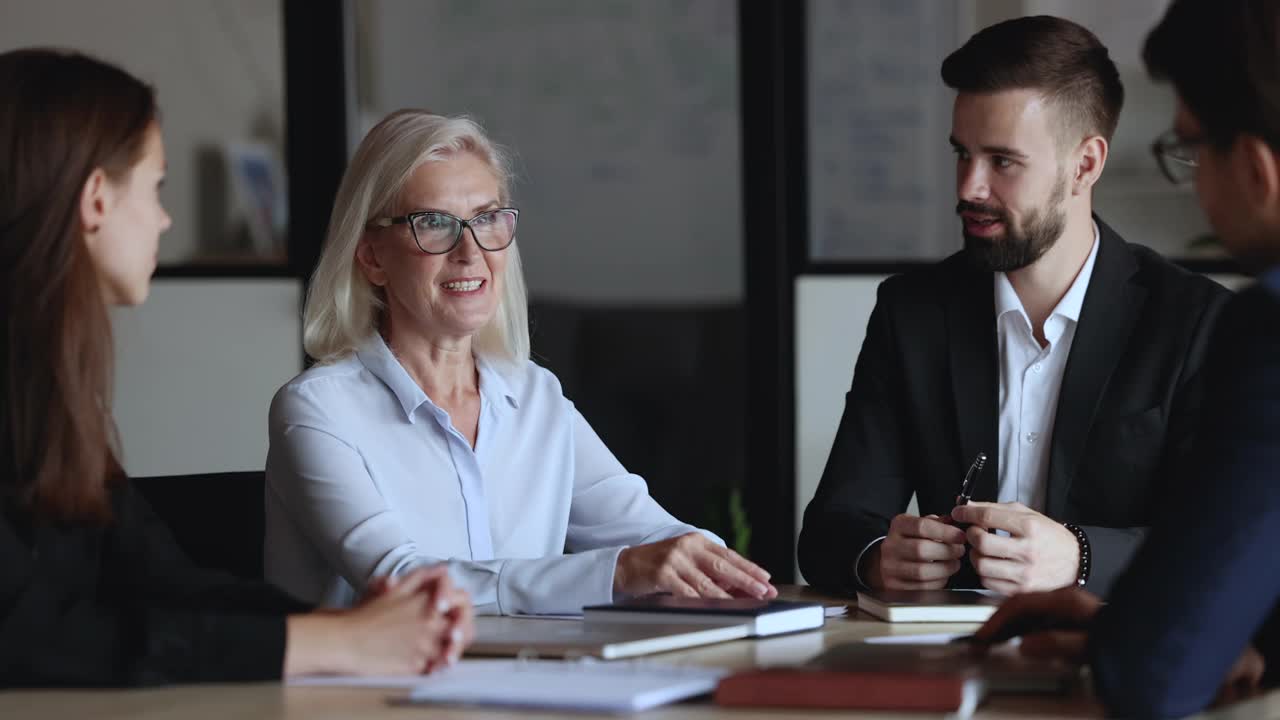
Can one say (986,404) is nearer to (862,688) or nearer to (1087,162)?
(1087,162)

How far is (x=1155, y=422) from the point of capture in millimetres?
2389

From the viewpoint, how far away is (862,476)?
2.53 m

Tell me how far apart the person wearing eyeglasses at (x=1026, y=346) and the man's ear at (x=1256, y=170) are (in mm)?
1058

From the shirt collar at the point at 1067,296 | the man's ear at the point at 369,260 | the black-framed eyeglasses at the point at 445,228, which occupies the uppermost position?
the black-framed eyeglasses at the point at 445,228

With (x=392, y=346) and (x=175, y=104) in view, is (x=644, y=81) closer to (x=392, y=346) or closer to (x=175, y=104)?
(x=175, y=104)

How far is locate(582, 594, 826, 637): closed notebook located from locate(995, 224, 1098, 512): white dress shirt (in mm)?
763

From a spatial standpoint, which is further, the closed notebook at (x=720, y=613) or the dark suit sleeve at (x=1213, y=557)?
the closed notebook at (x=720, y=613)

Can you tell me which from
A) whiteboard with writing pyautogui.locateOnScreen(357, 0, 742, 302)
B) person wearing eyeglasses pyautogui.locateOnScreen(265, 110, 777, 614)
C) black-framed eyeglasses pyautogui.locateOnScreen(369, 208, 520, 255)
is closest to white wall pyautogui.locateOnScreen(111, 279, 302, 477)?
whiteboard with writing pyautogui.locateOnScreen(357, 0, 742, 302)

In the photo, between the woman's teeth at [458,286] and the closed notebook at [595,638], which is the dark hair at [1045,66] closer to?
the woman's teeth at [458,286]

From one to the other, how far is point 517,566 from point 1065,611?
802mm

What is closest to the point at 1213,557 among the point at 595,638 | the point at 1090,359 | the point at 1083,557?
the point at 595,638

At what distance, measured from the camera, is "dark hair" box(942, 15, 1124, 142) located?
2.57m

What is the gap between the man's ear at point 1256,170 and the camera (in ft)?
4.26

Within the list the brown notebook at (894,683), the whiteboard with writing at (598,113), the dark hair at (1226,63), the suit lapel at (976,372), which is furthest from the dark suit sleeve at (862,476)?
the whiteboard with writing at (598,113)
